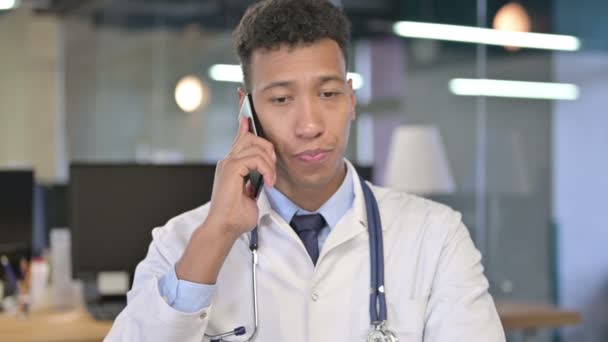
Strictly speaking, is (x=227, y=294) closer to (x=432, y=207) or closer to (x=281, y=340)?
(x=281, y=340)

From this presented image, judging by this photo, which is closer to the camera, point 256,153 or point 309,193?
point 256,153

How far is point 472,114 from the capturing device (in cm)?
503

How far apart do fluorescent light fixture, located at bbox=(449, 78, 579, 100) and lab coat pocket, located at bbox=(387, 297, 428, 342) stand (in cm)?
296

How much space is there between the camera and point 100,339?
3098 millimetres

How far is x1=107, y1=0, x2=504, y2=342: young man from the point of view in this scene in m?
1.73

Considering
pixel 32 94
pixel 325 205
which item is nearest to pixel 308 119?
pixel 325 205

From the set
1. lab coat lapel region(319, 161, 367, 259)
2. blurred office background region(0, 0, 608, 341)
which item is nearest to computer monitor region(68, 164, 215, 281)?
blurred office background region(0, 0, 608, 341)

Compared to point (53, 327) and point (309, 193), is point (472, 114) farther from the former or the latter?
point (309, 193)

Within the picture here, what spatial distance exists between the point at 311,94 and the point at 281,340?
47cm

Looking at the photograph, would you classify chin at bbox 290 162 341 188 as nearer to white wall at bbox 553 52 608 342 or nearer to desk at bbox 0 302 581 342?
desk at bbox 0 302 581 342

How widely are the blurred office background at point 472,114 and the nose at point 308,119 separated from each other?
1018 mm

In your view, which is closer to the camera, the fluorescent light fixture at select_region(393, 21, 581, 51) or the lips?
the lips

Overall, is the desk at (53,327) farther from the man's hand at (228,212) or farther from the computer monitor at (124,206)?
the man's hand at (228,212)

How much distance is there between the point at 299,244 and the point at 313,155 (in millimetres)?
201
